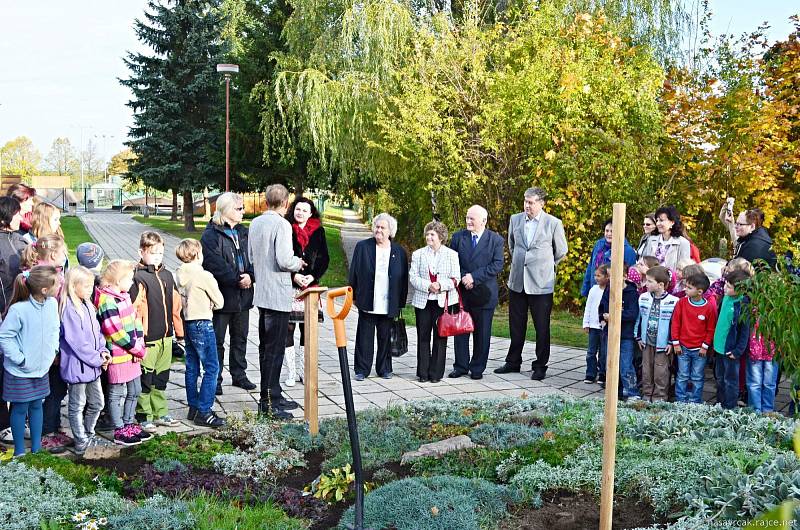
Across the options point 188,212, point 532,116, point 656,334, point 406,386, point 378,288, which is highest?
point 532,116

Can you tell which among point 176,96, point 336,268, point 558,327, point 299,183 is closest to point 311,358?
point 558,327

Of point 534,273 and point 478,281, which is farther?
point 534,273

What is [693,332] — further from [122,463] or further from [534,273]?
[122,463]

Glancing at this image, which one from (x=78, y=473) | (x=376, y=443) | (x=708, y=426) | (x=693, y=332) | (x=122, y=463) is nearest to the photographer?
(x=78, y=473)

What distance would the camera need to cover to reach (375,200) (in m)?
29.0

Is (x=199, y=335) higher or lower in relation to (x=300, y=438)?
higher

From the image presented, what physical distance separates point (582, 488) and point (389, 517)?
3.94ft

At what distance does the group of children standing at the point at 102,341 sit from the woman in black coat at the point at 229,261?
0.59 metres

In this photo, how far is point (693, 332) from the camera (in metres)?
7.04

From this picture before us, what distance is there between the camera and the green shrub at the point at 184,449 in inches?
207

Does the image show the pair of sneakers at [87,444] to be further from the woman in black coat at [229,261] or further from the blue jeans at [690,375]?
the blue jeans at [690,375]

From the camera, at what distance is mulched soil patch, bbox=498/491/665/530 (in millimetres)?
4082

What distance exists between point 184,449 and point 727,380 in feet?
15.4

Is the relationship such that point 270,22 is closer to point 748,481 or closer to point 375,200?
point 375,200
